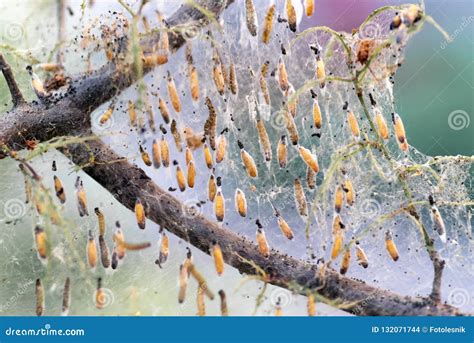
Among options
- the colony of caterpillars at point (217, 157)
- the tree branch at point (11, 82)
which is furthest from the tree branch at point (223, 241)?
the tree branch at point (11, 82)

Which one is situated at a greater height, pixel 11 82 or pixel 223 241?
pixel 11 82

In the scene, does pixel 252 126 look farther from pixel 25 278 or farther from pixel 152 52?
pixel 25 278

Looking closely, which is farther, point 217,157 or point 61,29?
point 61,29

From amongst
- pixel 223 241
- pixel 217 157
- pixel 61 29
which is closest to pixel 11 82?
pixel 61 29

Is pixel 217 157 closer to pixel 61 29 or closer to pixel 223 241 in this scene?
pixel 223 241

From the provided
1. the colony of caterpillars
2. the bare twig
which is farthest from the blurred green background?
the bare twig

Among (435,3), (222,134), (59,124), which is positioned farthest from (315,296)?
(435,3)

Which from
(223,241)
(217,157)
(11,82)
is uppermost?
(11,82)
